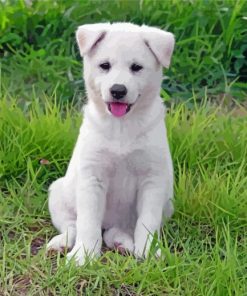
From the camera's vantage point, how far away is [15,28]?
6.55m

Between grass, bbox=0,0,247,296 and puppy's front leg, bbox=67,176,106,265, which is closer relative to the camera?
grass, bbox=0,0,247,296

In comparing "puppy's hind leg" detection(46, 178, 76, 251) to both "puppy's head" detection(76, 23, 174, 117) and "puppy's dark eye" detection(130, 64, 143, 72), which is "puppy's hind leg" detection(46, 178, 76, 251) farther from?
"puppy's dark eye" detection(130, 64, 143, 72)

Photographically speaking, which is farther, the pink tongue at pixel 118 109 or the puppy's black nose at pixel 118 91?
the pink tongue at pixel 118 109

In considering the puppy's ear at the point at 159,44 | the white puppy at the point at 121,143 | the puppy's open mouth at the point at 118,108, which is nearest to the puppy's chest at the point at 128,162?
the white puppy at the point at 121,143

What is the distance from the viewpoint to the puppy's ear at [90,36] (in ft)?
12.9

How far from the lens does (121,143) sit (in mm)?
4059

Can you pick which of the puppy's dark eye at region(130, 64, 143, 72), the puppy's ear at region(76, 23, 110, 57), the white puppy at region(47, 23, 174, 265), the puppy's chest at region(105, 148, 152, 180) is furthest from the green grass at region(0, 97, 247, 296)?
the puppy's ear at region(76, 23, 110, 57)

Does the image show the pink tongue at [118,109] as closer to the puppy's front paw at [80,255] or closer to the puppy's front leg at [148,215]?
the puppy's front leg at [148,215]

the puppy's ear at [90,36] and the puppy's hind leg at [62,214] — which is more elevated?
the puppy's ear at [90,36]

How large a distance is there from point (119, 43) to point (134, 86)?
20cm

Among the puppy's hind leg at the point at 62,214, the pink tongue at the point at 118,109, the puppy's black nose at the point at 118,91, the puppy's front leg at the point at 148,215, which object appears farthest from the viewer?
the puppy's hind leg at the point at 62,214

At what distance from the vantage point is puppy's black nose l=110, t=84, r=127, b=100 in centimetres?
382

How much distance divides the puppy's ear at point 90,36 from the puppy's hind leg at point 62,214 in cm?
73

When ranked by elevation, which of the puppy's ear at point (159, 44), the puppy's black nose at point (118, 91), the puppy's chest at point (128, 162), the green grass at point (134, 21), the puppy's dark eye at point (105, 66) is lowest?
the green grass at point (134, 21)
